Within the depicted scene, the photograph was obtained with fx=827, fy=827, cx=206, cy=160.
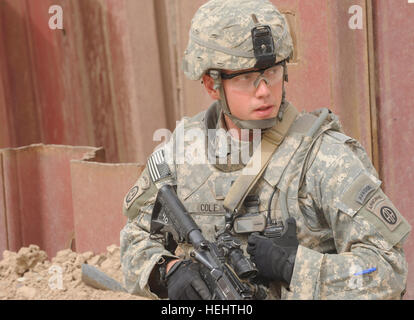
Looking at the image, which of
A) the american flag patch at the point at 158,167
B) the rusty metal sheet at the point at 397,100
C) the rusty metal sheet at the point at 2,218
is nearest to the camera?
the american flag patch at the point at 158,167

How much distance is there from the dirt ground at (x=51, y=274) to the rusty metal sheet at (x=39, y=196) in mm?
309

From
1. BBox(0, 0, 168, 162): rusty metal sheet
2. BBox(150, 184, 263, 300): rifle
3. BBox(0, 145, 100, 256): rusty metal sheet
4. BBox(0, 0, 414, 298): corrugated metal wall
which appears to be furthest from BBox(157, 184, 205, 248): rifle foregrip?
BBox(0, 0, 168, 162): rusty metal sheet

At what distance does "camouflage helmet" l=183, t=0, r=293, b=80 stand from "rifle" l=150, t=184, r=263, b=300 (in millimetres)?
444

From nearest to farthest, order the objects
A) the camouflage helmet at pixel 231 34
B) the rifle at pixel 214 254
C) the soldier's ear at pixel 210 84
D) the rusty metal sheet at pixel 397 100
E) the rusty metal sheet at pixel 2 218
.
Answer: the rifle at pixel 214 254 → the camouflage helmet at pixel 231 34 → the soldier's ear at pixel 210 84 → the rusty metal sheet at pixel 397 100 → the rusty metal sheet at pixel 2 218

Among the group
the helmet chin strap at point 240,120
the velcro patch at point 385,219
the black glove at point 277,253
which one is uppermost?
the helmet chin strap at point 240,120

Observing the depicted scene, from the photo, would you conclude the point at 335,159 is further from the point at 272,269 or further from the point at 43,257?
the point at 43,257

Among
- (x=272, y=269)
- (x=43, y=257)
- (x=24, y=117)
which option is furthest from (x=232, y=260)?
(x=24, y=117)

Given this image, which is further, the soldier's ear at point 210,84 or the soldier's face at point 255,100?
the soldier's ear at point 210,84

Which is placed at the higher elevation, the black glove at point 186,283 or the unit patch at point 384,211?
the unit patch at point 384,211

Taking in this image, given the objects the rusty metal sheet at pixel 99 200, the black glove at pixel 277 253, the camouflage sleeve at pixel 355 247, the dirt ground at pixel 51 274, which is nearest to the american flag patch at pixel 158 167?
the black glove at pixel 277 253

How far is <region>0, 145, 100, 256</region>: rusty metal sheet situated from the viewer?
14.8 ft

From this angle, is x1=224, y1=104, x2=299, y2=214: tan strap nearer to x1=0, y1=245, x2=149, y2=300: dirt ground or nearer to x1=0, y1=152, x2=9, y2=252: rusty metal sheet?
x1=0, y1=245, x2=149, y2=300: dirt ground

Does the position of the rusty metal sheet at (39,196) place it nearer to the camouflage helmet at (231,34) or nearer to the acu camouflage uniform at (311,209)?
the acu camouflage uniform at (311,209)

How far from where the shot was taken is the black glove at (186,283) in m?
2.49
